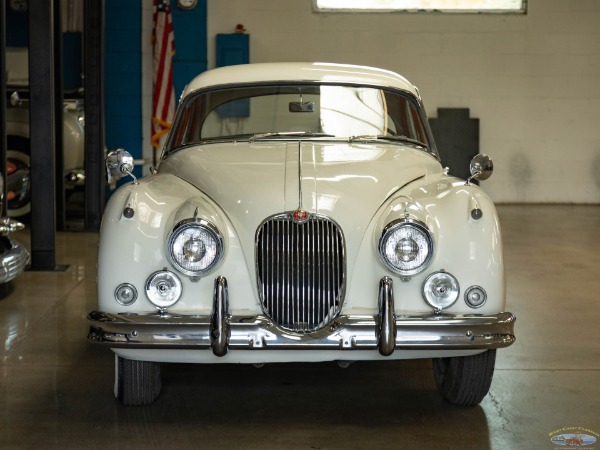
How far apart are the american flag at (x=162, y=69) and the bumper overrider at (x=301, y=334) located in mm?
10977

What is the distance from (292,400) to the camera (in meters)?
4.75

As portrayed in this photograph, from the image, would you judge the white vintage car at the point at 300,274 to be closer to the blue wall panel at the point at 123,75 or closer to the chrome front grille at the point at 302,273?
the chrome front grille at the point at 302,273

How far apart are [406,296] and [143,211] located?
1.22m

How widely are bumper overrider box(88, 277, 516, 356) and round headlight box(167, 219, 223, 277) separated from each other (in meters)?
0.13

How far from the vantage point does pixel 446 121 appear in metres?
15.6

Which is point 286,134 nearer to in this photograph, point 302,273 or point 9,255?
point 302,273

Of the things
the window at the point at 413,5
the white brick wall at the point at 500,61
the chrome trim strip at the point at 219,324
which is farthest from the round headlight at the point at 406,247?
the window at the point at 413,5

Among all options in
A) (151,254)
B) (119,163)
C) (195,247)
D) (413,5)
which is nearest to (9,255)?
(119,163)

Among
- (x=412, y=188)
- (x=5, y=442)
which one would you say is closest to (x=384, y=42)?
(x=412, y=188)

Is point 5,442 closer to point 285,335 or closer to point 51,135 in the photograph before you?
point 285,335

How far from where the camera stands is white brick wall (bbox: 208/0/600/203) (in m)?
15.5

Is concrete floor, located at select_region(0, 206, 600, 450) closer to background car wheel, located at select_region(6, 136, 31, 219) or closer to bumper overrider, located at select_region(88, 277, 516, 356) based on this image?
bumper overrider, located at select_region(88, 277, 516, 356)

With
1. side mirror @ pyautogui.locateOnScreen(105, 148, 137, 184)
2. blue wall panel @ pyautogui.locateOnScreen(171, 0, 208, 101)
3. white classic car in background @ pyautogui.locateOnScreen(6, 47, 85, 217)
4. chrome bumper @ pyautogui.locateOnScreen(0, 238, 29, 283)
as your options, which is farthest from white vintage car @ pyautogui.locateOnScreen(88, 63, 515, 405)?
blue wall panel @ pyautogui.locateOnScreen(171, 0, 208, 101)

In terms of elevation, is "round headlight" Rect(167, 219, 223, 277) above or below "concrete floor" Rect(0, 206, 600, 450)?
above
